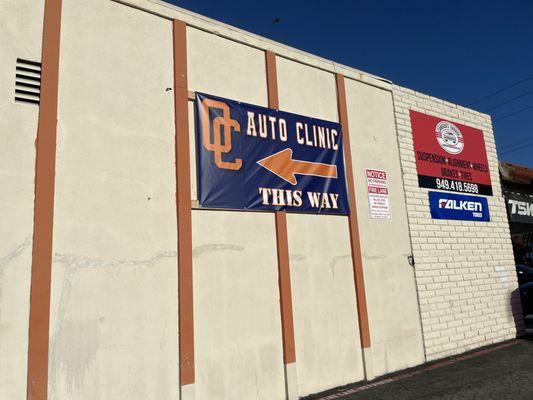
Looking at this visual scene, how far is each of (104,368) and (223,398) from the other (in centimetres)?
177

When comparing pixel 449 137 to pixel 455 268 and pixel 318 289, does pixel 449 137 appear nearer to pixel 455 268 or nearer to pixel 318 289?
pixel 455 268

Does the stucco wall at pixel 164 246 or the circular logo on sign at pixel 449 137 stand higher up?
the circular logo on sign at pixel 449 137

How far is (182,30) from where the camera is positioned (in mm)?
6941

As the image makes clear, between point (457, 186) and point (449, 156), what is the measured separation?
759 mm

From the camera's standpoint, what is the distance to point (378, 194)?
348 inches

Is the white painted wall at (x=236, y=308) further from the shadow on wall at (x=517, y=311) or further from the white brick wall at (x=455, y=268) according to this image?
the shadow on wall at (x=517, y=311)

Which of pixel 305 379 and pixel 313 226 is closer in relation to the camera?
pixel 305 379

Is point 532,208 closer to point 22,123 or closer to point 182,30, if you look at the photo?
point 182,30

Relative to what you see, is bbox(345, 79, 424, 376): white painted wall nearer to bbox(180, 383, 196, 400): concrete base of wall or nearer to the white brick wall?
the white brick wall

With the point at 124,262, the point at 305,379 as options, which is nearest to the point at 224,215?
the point at 124,262

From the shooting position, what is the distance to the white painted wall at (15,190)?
4.85m

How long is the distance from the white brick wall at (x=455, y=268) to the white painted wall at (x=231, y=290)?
3709 millimetres

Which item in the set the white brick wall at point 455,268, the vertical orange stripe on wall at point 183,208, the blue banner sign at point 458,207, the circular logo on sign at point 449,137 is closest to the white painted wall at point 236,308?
the vertical orange stripe on wall at point 183,208

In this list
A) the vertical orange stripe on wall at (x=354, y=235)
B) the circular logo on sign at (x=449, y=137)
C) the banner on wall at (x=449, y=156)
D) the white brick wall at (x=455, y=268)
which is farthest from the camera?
the circular logo on sign at (x=449, y=137)
